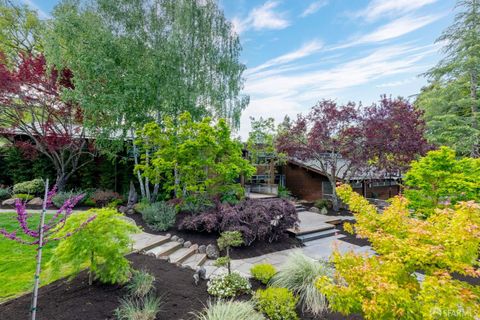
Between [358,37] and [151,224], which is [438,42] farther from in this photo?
[151,224]

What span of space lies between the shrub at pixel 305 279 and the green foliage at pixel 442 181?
4859 mm

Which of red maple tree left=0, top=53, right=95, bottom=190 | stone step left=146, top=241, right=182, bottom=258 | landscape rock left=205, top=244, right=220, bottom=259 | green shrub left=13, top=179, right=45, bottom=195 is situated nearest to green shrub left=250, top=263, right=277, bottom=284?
landscape rock left=205, top=244, right=220, bottom=259

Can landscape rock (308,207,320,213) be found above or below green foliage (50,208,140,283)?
below

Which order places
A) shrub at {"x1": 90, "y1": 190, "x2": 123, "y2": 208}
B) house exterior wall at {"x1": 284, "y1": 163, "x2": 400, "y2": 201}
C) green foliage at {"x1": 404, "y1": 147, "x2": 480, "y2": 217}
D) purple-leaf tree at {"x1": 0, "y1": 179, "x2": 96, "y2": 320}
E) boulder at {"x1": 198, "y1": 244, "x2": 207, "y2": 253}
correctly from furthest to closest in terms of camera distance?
house exterior wall at {"x1": 284, "y1": 163, "x2": 400, "y2": 201}
shrub at {"x1": 90, "y1": 190, "x2": 123, "y2": 208}
green foliage at {"x1": 404, "y1": 147, "x2": 480, "y2": 217}
boulder at {"x1": 198, "y1": 244, "x2": 207, "y2": 253}
purple-leaf tree at {"x1": 0, "y1": 179, "x2": 96, "y2": 320}

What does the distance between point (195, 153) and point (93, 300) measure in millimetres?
5315

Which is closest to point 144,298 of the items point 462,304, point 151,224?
point 462,304

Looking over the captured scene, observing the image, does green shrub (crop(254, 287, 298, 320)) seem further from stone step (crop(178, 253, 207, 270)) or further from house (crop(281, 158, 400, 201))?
house (crop(281, 158, 400, 201))

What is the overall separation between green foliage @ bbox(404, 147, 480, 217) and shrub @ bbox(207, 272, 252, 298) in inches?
246

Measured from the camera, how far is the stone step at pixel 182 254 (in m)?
5.60

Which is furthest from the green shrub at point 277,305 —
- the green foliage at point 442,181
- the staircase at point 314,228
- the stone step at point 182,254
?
the green foliage at point 442,181

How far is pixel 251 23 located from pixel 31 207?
38.9 ft

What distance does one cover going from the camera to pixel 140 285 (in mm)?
3625

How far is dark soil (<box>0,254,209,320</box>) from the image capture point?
3037mm

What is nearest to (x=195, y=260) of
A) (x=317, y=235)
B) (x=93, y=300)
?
(x=93, y=300)
